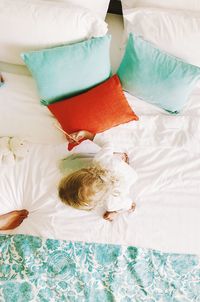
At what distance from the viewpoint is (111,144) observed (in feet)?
4.91

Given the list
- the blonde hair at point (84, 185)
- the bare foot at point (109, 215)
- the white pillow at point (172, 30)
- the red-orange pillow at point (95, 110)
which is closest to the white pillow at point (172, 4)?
the white pillow at point (172, 30)

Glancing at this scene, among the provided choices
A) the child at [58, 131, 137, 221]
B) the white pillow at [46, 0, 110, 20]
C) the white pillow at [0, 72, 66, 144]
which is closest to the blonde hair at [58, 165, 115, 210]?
the child at [58, 131, 137, 221]

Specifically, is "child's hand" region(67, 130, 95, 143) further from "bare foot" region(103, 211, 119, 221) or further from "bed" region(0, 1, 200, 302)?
"bare foot" region(103, 211, 119, 221)

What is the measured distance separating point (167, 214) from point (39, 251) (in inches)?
20.8

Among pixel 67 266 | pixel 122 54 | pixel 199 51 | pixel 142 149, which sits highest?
pixel 199 51

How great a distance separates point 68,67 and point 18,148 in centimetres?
40

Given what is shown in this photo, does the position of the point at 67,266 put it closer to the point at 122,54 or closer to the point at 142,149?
the point at 142,149

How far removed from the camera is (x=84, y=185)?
127 centimetres

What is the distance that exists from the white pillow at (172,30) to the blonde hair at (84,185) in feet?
2.10

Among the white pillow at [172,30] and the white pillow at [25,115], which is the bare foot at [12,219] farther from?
the white pillow at [172,30]

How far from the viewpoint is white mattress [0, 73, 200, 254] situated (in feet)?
4.60

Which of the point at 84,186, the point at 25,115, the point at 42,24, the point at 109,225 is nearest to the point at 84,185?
→ the point at 84,186

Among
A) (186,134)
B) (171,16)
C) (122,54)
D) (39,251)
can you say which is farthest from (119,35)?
(39,251)

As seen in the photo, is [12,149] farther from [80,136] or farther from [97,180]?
[97,180]
